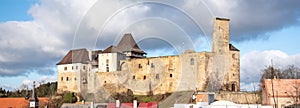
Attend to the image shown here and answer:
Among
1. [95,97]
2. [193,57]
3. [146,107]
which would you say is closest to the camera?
[146,107]

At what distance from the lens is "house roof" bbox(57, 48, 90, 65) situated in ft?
254

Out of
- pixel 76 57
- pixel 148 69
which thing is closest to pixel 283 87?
pixel 148 69

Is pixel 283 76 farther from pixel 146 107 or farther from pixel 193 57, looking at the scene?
pixel 146 107

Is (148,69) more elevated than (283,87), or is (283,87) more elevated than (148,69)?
(148,69)

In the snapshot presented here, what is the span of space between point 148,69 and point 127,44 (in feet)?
24.8

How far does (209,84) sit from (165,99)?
5.74 m

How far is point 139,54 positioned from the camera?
7519cm

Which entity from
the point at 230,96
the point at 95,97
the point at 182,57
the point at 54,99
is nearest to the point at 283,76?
the point at 230,96

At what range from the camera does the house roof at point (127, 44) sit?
73.8m

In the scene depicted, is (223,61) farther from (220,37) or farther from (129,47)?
(129,47)

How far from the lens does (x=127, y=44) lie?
7394 centimetres

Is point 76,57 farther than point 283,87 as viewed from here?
Yes

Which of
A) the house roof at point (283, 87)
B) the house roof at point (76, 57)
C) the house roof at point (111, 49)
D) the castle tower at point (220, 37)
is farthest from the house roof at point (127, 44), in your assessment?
the house roof at point (283, 87)

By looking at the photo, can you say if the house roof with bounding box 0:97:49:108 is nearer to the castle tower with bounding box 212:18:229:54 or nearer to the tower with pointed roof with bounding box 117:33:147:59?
the tower with pointed roof with bounding box 117:33:147:59
